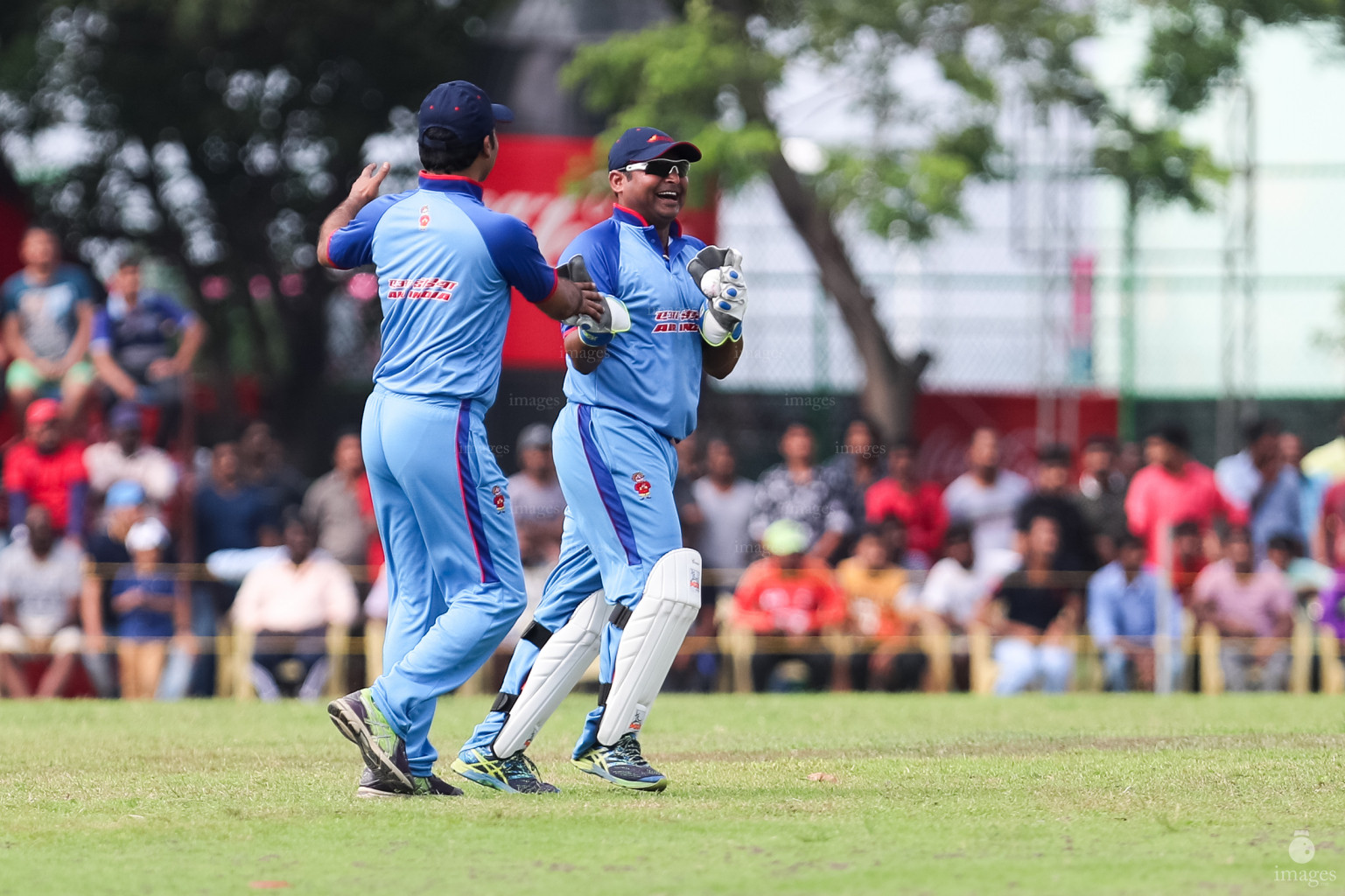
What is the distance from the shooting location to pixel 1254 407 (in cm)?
2261

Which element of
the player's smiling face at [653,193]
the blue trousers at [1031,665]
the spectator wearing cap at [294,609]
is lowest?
the blue trousers at [1031,665]

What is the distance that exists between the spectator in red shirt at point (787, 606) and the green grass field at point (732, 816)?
14.6 feet

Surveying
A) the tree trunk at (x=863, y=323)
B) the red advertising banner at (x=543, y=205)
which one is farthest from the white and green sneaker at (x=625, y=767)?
the tree trunk at (x=863, y=323)

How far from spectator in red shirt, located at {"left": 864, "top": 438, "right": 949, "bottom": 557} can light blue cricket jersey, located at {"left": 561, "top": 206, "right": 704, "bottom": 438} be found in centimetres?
→ 776

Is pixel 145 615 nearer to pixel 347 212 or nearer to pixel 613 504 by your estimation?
pixel 347 212

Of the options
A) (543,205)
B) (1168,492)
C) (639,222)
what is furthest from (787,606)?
(639,222)

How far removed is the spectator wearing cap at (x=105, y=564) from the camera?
13820 millimetres

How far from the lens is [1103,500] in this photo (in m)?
14.6

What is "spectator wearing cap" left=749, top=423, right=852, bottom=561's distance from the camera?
45.7 ft

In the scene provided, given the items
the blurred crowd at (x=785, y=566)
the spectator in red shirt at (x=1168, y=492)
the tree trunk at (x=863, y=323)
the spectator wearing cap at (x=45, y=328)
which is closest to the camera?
the blurred crowd at (x=785, y=566)

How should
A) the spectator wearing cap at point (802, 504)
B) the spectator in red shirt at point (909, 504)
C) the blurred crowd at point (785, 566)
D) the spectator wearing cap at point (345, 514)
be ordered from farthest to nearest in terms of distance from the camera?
the spectator in red shirt at point (909, 504) < the spectator wearing cap at point (345, 514) < the spectator wearing cap at point (802, 504) < the blurred crowd at point (785, 566)

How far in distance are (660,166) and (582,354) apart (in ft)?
2.60

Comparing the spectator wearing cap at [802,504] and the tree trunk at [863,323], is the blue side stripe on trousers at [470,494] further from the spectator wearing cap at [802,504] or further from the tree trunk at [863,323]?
the tree trunk at [863,323]

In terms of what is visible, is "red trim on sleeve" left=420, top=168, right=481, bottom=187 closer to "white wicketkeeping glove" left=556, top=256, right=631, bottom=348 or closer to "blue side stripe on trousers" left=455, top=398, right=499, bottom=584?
"white wicketkeeping glove" left=556, top=256, right=631, bottom=348
